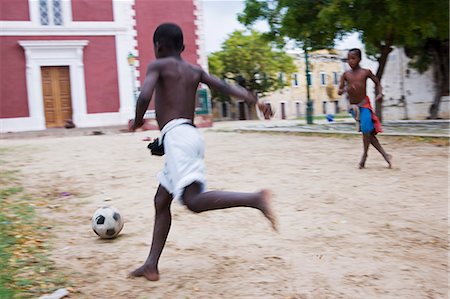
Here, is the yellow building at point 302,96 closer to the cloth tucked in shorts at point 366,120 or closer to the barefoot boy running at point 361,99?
the barefoot boy running at point 361,99

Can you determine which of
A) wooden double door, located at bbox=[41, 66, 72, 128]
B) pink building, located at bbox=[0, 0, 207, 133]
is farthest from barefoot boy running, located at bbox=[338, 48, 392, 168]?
wooden double door, located at bbox=[41, 66, 72, 128]

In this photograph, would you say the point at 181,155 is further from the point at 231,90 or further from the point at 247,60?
the point at 247,60

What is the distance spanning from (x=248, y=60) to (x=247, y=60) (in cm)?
8

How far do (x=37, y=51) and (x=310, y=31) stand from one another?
12.1 m

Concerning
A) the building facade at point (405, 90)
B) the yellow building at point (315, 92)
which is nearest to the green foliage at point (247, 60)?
the yellow building at point (315, 92)

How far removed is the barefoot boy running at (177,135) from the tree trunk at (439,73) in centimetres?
1773

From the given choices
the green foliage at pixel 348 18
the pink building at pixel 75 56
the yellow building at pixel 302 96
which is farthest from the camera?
the yellow building at pixel 302 96

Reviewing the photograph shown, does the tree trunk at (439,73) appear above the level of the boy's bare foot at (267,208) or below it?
above

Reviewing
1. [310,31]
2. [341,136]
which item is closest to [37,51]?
[310,31]

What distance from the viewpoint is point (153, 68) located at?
3027 millimetres

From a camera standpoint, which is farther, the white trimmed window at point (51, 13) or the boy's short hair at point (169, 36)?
the white trimmed window at point (51, 13)

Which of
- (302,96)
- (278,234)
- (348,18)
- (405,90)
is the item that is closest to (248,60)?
(302,96)

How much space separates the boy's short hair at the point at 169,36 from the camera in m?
3.13

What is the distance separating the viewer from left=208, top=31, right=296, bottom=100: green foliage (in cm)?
3972
